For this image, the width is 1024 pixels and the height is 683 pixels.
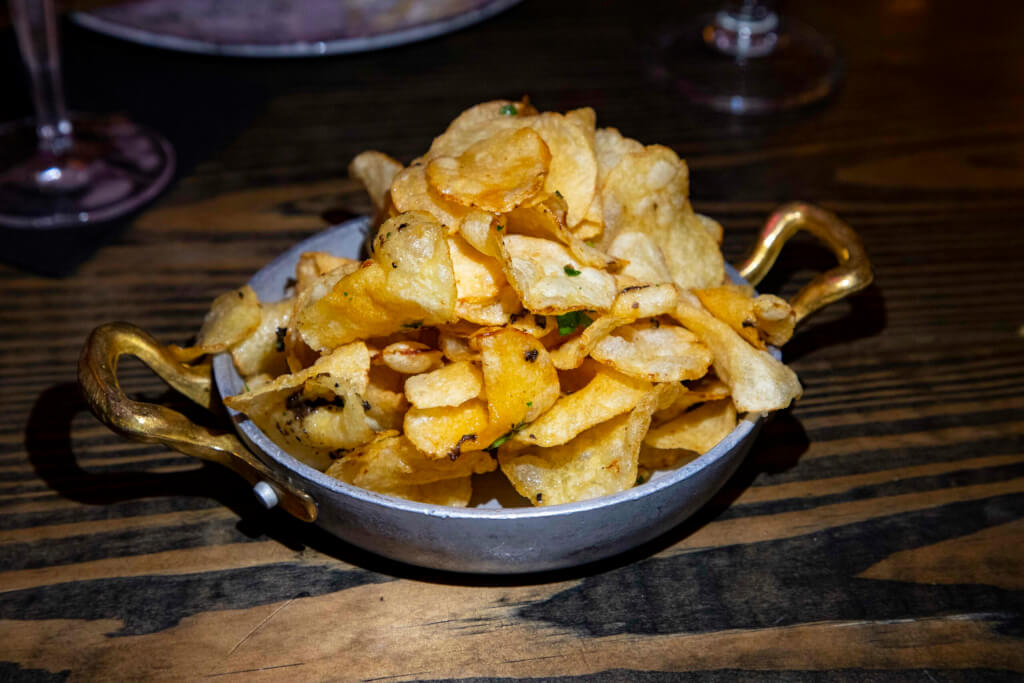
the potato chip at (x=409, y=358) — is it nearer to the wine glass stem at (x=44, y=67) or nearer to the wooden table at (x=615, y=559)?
the wooden table at (x=615, y=559)

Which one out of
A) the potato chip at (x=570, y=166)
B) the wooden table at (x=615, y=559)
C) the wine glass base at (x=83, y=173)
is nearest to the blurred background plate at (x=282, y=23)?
the wooden table at (x=615, y=559)

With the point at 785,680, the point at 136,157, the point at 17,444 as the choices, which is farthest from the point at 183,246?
the point at 785,680

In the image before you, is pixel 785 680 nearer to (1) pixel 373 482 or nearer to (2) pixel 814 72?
(1) pixel 373 482

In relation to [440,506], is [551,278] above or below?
above

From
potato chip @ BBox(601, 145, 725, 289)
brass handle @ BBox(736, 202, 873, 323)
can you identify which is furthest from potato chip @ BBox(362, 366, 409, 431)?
brass handle @ BBox(736, 202, 873, 323)

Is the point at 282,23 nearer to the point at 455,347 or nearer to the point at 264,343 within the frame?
the point at 264,343

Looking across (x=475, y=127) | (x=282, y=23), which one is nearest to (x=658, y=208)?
(x=475, y=127)
